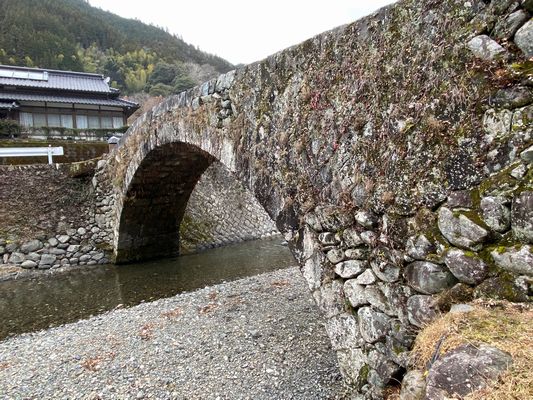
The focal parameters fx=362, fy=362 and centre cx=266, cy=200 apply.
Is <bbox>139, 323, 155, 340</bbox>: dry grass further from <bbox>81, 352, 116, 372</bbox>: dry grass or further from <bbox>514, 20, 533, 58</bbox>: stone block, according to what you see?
<bbox>514, 20, 533, 58</bbox>: stone block

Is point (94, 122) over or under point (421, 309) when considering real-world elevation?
over

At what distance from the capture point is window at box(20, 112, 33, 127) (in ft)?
63.1

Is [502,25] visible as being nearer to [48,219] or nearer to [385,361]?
[385,361]

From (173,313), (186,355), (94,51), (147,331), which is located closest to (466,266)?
(186,355)

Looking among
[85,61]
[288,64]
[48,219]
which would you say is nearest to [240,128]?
[288,64]

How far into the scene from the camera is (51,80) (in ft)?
71.0

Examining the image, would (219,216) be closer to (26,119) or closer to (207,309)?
(207,309)

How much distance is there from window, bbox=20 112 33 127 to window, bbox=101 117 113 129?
11.7ft

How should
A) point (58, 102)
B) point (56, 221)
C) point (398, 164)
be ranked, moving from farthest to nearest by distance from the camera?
point (58, 102) < point (56, 221) < point (398, 164)

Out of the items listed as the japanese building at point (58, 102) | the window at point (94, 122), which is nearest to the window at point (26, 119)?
the japanese building at point (58, 102)

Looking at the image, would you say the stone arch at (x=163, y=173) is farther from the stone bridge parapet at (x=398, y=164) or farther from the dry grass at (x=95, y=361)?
the dry grass at (x=95, y=361)

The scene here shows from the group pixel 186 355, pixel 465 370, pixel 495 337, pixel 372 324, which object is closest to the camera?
pixel 465 370

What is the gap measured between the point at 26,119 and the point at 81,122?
263 centimetres

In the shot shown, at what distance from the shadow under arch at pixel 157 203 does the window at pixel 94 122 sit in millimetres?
12411
